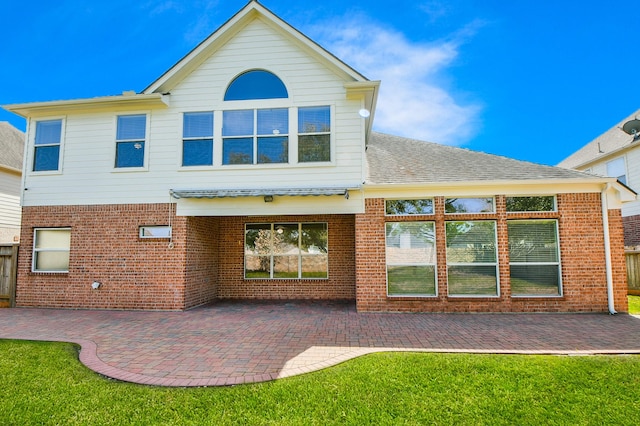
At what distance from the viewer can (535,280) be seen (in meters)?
9.20

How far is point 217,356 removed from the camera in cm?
562

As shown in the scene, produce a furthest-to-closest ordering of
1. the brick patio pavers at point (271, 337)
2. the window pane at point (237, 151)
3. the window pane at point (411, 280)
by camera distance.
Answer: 1. the window pane at point (237, 151)
2. the window pane at point (411, 280)
3. the brick patio pavers at point (271, 337)

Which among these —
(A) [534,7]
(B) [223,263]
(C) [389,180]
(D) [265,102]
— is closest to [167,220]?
(B) [223,263]

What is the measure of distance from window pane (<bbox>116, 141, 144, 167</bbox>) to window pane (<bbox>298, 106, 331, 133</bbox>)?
199 inches

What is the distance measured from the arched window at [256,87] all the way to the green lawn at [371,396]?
25.9ft

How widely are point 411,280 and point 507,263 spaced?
2.65m

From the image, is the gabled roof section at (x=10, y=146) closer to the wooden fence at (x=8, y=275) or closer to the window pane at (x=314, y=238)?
the wooden fence at (x=8, y=275)

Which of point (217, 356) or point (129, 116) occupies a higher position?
point (129, 116)

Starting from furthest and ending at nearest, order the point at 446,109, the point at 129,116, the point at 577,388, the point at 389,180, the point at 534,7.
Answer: the point at 446,109
the point at 534,7
the point at 129,116
the point at 389,180
the point at 577,388

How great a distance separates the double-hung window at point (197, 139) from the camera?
10148mm

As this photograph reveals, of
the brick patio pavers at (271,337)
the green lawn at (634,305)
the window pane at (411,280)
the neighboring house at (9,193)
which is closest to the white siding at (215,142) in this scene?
the window pane at (411,280)

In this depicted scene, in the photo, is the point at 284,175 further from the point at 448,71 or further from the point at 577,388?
the point at 448,71

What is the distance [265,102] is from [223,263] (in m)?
6.06

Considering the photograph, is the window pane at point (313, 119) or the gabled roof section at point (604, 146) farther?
the gabled roof section at point (604, 146)
